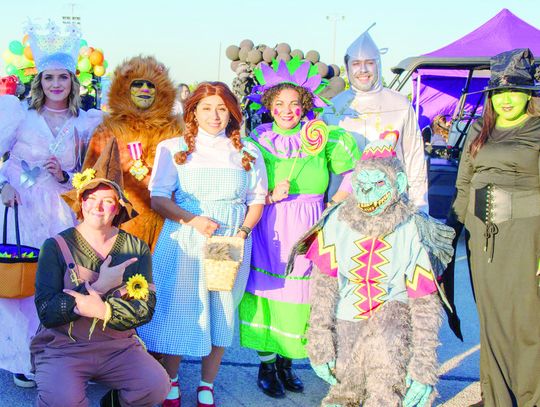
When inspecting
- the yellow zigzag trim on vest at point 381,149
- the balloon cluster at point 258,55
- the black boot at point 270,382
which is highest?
the balloon cluster at point 258,55

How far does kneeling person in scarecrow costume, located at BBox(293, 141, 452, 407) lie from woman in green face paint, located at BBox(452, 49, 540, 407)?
0.38 metres

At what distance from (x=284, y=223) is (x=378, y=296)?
0.79 meters

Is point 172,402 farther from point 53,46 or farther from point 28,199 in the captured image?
point 53,46

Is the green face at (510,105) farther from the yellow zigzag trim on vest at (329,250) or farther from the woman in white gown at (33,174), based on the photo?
the woman in white gown at (33,174)

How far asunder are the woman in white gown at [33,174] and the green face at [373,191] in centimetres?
179

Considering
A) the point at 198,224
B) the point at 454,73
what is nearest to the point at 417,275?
the point at 198,224

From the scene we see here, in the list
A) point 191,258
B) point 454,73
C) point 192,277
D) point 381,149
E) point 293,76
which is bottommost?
point 192,277

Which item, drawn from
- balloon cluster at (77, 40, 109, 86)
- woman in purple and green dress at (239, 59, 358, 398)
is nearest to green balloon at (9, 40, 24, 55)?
balloon cluster at (77, 40, 109, 86)

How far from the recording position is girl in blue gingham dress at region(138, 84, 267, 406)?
3.37 m

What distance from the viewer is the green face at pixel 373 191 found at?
9.69 feet

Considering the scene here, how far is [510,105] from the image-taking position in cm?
330

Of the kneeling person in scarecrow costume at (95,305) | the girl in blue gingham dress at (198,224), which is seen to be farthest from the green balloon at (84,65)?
the kneeling person in scarecrow costume at (95,305)

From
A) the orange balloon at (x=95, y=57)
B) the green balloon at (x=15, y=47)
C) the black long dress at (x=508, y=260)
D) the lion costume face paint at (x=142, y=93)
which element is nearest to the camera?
the black long dress at (x=508, y=260)

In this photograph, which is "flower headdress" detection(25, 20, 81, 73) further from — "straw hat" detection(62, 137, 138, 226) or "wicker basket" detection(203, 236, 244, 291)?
"wicker basket" detection(203, 236, 244, 291)
